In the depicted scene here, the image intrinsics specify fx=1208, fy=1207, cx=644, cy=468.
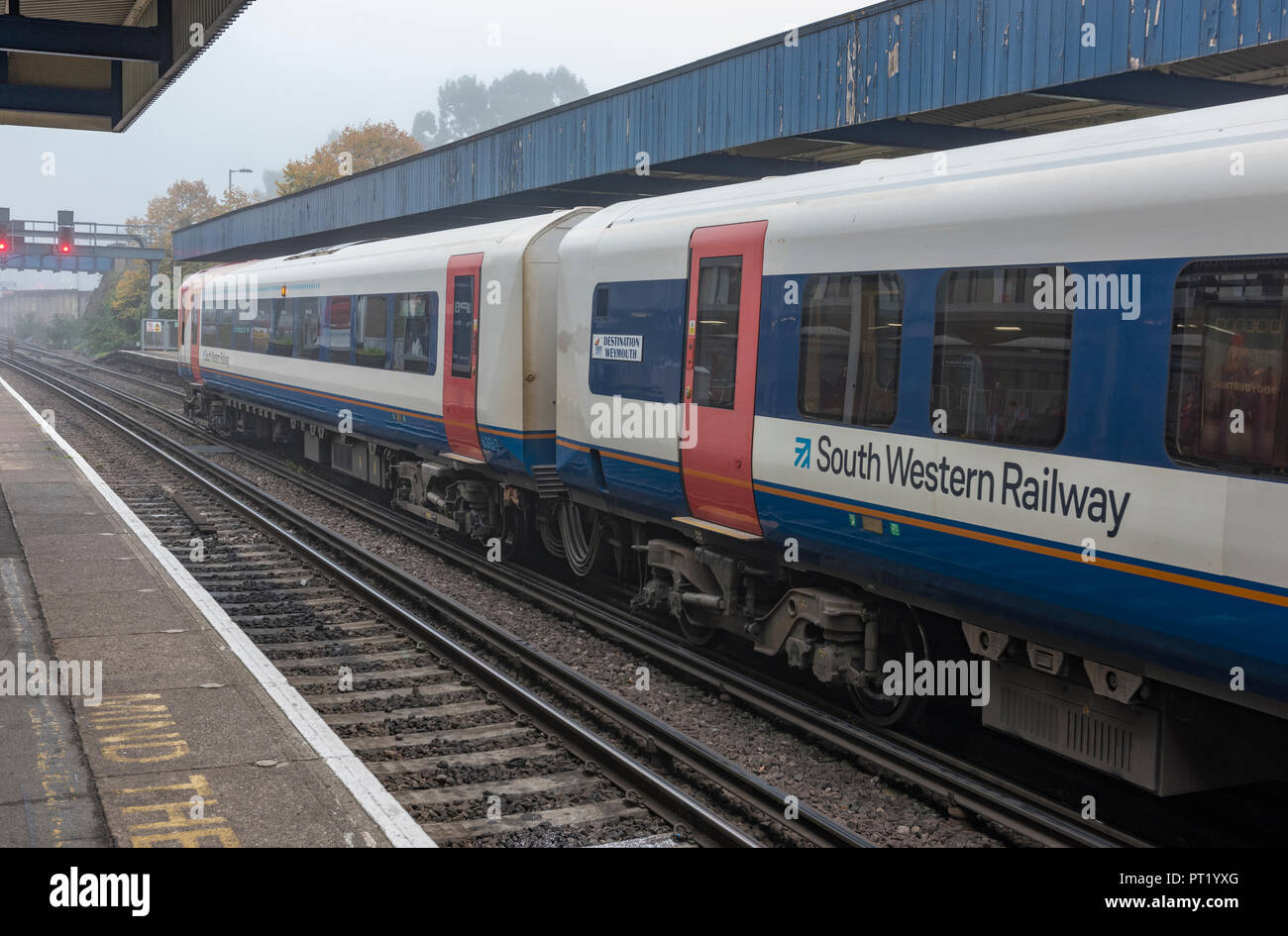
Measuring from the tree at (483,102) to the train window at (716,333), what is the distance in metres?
183

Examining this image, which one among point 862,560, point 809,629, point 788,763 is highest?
point 862,560

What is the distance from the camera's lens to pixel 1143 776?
616cm

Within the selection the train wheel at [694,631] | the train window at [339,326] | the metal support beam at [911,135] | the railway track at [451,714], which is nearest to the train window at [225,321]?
the train window at [339,326]

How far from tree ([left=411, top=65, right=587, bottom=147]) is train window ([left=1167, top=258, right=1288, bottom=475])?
186894 millimetres

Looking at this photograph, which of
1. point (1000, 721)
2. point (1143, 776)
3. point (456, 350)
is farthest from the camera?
point (456, 350)

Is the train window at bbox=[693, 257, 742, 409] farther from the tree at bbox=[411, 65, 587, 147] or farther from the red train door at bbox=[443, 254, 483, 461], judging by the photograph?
the tree at bbox=[411, 65, 587, 147]

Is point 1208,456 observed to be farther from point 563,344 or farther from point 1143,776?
point 563,344

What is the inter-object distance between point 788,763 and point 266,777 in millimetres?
3137

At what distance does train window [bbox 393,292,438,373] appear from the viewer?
554 inches

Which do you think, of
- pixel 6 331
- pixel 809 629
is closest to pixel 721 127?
pixel 809 629

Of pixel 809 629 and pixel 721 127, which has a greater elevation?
pixel 721 127

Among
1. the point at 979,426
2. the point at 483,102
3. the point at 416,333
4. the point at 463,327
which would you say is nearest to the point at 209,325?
the point at 416,333

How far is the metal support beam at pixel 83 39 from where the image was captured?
12445mm

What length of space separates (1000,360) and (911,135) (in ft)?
32.0
